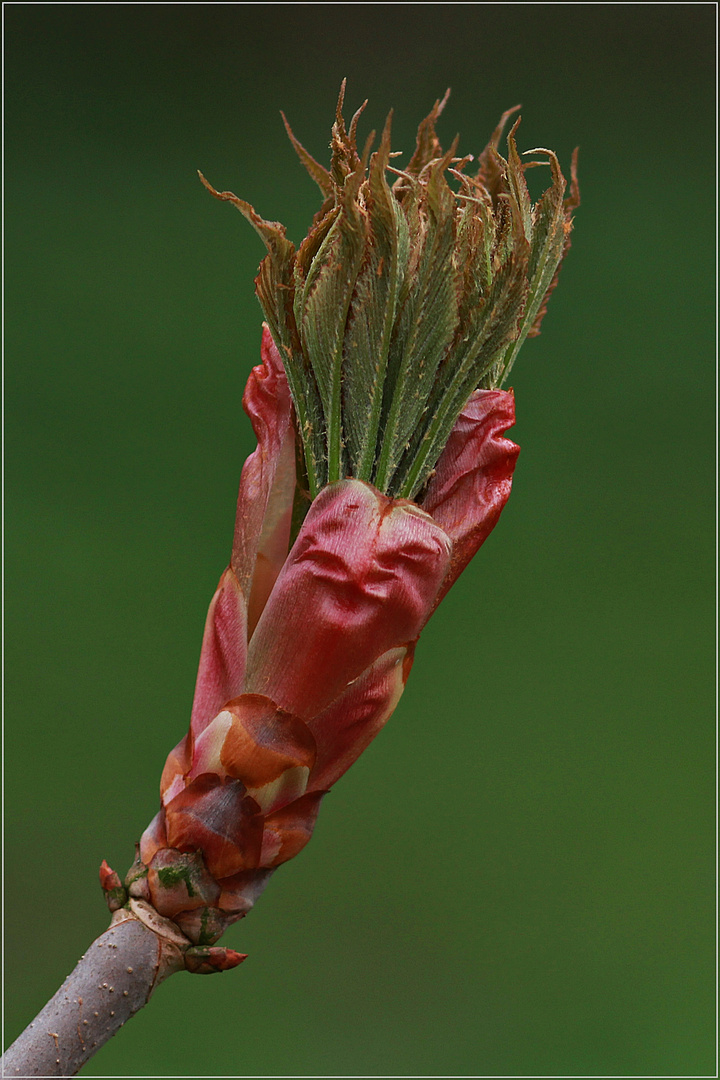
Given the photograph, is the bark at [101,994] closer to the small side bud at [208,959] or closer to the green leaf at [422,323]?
the small side bud at [208,959]

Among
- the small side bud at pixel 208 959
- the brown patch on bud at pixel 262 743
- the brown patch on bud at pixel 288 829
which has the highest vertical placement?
the brown patch on bud at pixel 262 743

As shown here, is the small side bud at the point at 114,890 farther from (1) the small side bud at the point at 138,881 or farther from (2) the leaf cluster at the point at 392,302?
(2) the leaf cluster at the point at 392,302

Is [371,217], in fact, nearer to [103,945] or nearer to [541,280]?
[541,280]

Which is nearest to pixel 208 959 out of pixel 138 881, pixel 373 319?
pixel 138 881

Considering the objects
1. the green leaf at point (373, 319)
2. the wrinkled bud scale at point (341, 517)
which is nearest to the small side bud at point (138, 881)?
the wrinkled bud scale at point (341, 517)

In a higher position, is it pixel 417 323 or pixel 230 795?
pixel 417 323

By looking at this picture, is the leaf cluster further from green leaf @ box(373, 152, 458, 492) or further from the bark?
the bark

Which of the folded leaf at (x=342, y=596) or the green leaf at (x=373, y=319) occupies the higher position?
the green leaf at (x=373, y=319)

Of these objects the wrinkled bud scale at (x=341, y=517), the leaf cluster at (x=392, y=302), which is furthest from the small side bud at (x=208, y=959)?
the leaf cluster at (x=392, y=302)

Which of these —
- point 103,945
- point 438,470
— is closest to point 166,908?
point 103,945
